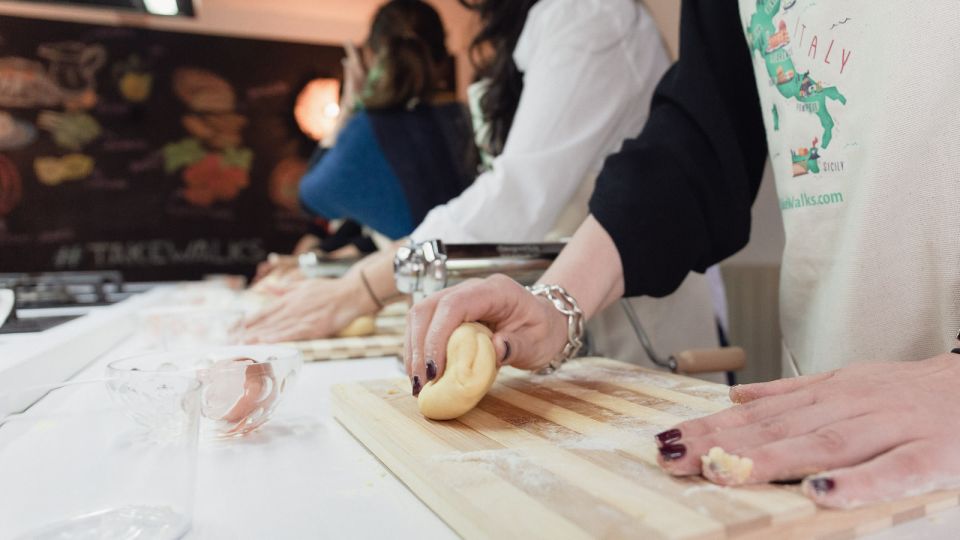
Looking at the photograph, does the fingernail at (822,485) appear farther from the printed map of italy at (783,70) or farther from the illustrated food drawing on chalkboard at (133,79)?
the illustrated food drawing on chalkboard at (133,79)

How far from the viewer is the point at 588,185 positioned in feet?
4.17

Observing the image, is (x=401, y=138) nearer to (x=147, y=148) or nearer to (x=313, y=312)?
(x=313, y=312)

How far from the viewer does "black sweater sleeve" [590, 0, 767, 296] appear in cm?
88

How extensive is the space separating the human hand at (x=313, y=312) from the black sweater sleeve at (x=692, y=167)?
52 centimetres

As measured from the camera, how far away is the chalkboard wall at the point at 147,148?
359cm

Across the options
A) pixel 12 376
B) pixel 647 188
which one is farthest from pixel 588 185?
pixel 12 376

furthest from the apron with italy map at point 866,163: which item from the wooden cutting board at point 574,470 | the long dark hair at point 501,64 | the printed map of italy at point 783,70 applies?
the long dark hair at point 501,64

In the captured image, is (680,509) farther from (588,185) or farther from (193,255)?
(193,255)

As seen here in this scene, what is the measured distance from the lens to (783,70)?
0.81 metres

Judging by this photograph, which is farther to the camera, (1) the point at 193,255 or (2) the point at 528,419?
(1) the point at 193,255

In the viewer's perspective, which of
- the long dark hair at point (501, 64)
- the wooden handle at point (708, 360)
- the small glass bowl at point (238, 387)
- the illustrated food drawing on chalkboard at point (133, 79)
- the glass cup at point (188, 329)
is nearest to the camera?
the small glass bowl at point (238, 387)

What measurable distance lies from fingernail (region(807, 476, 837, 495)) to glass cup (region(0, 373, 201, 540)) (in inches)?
14.9

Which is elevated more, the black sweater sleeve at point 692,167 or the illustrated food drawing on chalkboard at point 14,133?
the illustrated food drawing on chalkboard at point 14,133

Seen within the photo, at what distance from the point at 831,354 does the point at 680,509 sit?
514 mm
